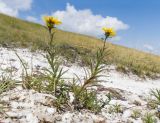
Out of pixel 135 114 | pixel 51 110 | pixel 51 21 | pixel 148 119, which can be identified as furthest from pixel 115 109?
pixel 51 21

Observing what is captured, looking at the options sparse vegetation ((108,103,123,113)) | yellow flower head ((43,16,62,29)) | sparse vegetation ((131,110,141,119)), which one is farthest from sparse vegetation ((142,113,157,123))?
yellow flower head ((43,16,62,29))

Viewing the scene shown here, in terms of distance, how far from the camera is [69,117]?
577 cm

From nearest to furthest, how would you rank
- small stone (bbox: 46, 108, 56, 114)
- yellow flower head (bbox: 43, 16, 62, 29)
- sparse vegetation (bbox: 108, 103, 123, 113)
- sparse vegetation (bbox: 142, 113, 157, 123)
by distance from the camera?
yellow flower head (bbox: 43, 16, 62, 29) < small stone (bbox: 46, 108, 56, 114) < sparse vegetation (bbox: 142, 113, 157, 123) < sparse vegetation (bbox: 108, 103, 123, 113)

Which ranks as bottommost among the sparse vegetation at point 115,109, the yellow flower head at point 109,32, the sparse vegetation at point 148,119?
the sparse vegetation at point 148,119

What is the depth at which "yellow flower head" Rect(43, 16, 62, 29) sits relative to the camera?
5418 mm

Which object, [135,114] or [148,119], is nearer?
[148,119]

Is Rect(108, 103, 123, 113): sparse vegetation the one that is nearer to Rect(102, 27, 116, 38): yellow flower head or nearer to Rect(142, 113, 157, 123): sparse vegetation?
Rect(142, 113, 157, 123): sparse vegetation

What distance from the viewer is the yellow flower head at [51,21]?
213 inches

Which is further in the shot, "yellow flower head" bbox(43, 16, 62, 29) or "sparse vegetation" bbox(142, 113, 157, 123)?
"sparse vegetation" bbox(142, 113, 157, 123)

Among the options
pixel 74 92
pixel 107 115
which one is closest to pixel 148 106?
pixel 107 115

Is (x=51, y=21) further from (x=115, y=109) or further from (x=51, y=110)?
(x=115, y=109)

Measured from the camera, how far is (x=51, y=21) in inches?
214

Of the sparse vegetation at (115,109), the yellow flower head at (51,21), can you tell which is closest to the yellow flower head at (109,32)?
the yellow flower head at (51,21)

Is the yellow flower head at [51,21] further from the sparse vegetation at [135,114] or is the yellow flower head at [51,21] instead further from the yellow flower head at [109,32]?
the sparse vegetation at [135,114]
